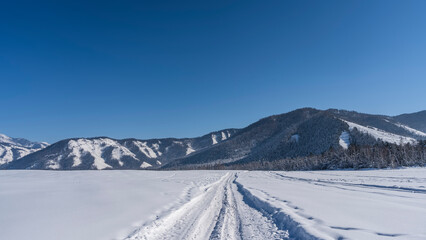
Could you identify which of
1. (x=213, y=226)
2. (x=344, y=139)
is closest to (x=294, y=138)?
(x=344, y=139)

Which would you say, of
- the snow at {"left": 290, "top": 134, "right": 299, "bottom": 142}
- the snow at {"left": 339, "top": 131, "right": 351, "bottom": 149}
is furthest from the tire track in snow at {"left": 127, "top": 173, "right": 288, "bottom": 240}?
the snow at {"left": 290, "top": 134, "right": 299, "bottom": 142}

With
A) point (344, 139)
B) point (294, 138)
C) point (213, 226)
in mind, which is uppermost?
point (294, 138)

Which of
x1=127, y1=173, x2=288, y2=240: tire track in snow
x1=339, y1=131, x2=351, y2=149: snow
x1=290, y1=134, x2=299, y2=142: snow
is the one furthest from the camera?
x1=290, y1=134, x2=299, y2=142: snow

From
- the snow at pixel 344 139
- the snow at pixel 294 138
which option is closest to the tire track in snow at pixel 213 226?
the snow at pixel 344 139

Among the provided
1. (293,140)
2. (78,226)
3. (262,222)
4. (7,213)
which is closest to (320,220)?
(262,222)

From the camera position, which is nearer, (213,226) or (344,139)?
(213,226)

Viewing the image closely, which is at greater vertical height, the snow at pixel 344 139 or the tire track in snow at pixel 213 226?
the snow at pixel 344 139

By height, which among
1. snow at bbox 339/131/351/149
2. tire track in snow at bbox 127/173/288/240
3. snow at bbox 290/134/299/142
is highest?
snow at bbox 290/134/299/142

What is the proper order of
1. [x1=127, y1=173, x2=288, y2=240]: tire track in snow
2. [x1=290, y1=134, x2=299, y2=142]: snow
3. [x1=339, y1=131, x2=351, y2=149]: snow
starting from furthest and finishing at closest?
[x1=290, y1=134, x2=299, y2=142]: snow
[x1=339, y1=131, x2=351, y2=149]: snow
[x1=127, y1=173, x2=288, y2=240]: tire track in snow

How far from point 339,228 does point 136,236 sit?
5.10 meters

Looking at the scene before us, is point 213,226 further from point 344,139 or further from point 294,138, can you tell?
point 294,138

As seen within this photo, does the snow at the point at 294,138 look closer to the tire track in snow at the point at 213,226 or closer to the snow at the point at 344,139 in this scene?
the snow at the point at 344,139

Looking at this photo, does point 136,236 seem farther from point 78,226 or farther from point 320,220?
point 320,220

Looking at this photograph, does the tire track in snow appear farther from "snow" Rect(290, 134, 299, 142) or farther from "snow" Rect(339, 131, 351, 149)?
"snow" Rect(290, 134, 299, 142)
